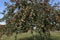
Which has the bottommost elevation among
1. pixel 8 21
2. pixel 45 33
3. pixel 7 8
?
pixel 45 33

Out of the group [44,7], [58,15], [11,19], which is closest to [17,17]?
[11,19]

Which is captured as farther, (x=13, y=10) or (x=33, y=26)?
(x=13, y=10)

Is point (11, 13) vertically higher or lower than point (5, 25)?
higher

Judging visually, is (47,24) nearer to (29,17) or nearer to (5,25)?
(29,17)

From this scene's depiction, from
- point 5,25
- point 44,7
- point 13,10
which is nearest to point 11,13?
point 13,10

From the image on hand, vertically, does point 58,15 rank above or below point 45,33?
above

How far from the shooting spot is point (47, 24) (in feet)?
56.0

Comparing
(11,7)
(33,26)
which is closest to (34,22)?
(33,26)

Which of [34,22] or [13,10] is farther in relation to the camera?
[13,10]

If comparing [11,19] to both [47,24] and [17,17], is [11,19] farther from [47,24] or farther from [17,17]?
[47,24]

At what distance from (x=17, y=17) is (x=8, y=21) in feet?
2.56

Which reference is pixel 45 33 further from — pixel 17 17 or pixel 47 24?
pixel 17 17

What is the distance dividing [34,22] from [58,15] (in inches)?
87.2

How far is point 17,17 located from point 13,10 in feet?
3.83
